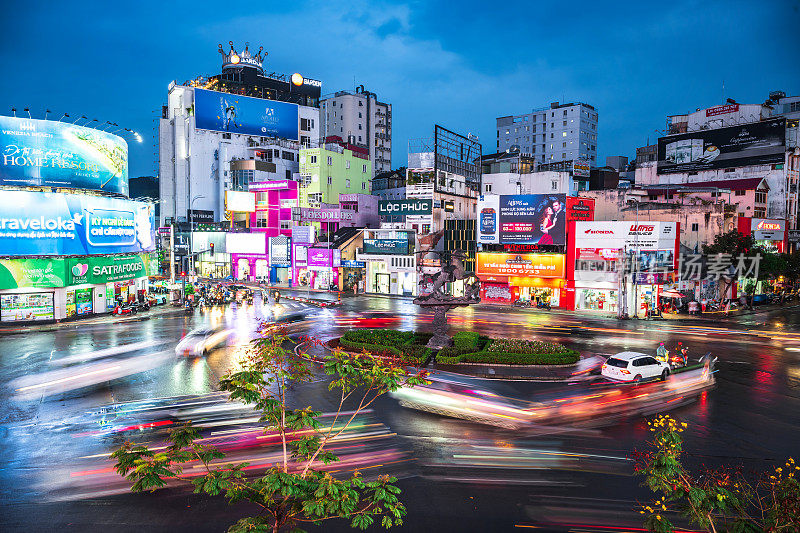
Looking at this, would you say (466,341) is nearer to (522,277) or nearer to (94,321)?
(522,277)

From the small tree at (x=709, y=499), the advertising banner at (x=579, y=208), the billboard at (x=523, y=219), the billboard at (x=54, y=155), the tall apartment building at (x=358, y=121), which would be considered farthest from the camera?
the tall apartment building at (x=358, y=121)

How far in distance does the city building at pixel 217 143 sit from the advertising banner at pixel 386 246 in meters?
33.8

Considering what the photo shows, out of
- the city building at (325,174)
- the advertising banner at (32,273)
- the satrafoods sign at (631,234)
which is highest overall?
the city building at (325,174)

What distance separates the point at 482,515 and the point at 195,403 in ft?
43.1

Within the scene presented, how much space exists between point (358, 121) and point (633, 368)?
111m

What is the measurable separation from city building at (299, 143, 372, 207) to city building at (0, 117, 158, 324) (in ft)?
111

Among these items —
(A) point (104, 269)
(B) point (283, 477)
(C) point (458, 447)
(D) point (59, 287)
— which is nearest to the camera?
(B) point (283, 477)

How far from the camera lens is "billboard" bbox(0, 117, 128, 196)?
4134 centimetres

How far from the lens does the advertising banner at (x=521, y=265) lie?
165 feet

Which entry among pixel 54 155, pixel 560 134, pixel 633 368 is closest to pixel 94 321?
pixel 54 155

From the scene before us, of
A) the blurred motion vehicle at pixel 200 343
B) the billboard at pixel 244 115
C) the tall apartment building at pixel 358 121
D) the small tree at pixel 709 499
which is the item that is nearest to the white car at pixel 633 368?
the small tree at pixel 709 499

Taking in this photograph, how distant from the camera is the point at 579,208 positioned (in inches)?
1993

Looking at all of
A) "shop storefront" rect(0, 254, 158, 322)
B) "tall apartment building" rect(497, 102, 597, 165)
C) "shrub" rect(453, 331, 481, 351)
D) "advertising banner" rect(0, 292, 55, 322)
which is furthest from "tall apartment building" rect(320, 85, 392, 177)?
"shrub" rect(453, 331, 481, 351)

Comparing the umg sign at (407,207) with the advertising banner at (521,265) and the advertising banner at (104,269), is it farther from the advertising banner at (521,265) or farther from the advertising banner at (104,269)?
the advertising banner at (104,269)
